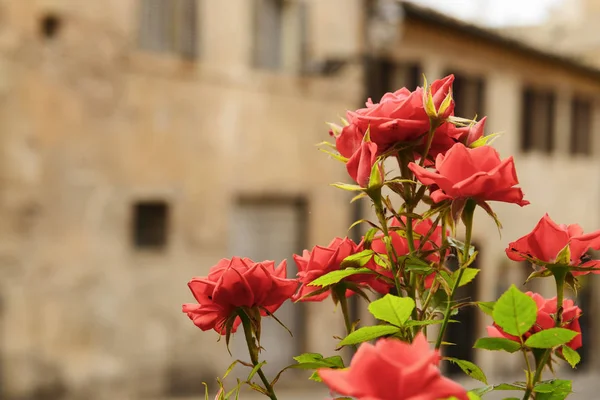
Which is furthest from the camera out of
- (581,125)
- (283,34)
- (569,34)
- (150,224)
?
(569,34)

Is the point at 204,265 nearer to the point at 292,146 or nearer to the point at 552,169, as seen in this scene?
the point at 292,146

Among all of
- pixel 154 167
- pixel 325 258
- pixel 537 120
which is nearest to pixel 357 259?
pixel 325 258

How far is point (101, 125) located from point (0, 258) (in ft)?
4.39

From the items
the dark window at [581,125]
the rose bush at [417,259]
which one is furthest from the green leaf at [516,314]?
the dark window at [581,125]

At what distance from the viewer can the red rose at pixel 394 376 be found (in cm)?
82

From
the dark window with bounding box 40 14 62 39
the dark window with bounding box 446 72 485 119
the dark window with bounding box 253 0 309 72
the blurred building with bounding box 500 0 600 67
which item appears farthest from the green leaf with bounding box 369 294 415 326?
the blurred building with bounding box 500 0 600 67

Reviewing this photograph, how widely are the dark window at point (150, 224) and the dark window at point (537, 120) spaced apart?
560 centimetres

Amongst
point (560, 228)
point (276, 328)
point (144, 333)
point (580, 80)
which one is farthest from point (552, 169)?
point (560, 228)

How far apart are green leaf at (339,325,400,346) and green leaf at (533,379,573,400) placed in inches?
8.5

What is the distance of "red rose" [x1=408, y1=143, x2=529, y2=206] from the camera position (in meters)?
1.09

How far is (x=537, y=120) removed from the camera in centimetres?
1227

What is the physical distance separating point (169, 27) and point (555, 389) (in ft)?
23.4

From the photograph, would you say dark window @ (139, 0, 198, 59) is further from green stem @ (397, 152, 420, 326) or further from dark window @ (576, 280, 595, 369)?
dark window @ (576, 280, 595, 369)

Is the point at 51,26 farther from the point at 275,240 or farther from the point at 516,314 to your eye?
the point at 516,314
